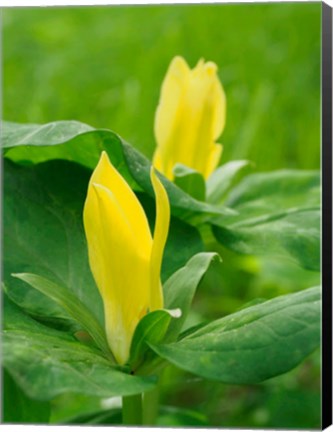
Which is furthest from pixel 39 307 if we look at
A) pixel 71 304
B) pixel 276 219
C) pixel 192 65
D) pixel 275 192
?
pixel 192 65

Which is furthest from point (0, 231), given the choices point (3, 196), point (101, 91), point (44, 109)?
point (101, 91)

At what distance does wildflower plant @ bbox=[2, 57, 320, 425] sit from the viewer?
617mm

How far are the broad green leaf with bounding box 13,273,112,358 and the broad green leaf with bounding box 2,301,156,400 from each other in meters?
0.01

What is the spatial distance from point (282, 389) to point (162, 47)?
0.86m

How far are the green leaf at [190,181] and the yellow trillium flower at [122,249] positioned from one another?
0.17 metres

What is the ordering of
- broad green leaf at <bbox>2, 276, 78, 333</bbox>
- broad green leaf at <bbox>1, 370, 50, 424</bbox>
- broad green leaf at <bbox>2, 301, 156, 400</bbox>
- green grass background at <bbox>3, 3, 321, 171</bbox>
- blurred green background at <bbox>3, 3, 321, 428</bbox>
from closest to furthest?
broad green leaf at <bbox>2, 301, 156, 400</bbox>, broad green leaf at <bbox>2, 276, 78, 333</bbox>, broad green leaf at <bbox>1, 370, 50, 424</bbox>, blurred green background at <bbox>3, 3, 321, 428</bbox>, green grass background at <bbox>3, 3, 321, 171</bbox>

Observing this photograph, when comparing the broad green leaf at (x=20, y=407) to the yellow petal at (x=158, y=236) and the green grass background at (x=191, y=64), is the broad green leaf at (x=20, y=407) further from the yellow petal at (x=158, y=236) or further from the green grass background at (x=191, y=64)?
the green grass background at (x=191, y=64)

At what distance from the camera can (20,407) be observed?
33.8 inches

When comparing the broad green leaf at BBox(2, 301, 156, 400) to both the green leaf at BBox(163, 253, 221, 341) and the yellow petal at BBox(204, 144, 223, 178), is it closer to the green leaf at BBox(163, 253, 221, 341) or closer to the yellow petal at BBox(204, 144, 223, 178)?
the green leaf at BBox(163, 253, 221, 341)

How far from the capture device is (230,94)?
75.5 inches

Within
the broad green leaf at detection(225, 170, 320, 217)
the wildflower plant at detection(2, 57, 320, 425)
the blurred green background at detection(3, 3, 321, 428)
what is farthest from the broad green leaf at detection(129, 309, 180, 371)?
the blurred green background at detection(3, 3, 321, 428)

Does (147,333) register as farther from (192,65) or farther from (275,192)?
(192,65)

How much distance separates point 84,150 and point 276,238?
21cm

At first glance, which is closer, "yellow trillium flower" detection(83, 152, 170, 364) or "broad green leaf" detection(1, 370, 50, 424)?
"yellow trillium flower" detection(83, 152, 170, 364)
